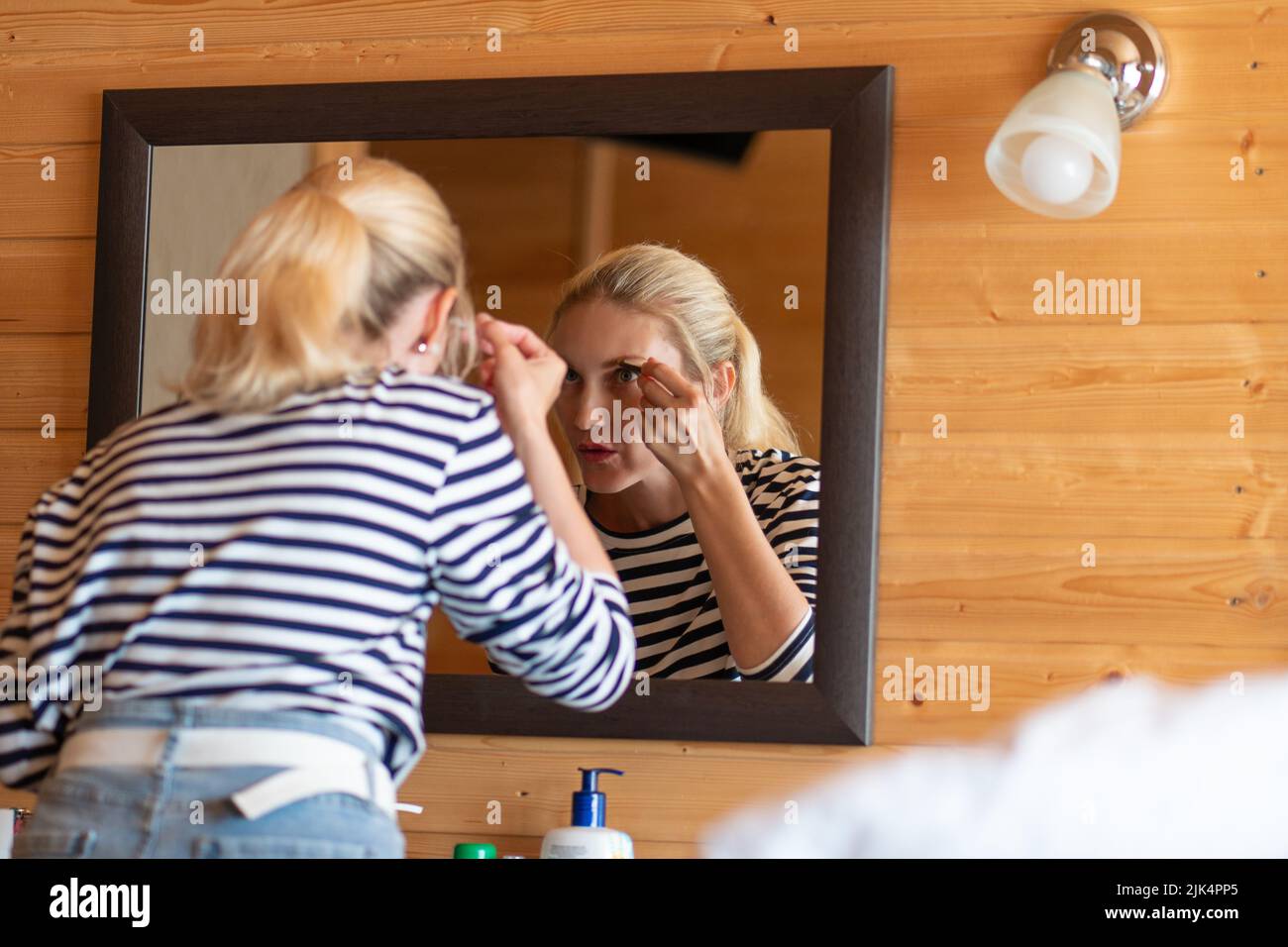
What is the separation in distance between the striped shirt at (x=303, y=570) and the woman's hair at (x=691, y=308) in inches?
17.2

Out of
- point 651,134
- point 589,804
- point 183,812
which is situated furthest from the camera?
point 651,134

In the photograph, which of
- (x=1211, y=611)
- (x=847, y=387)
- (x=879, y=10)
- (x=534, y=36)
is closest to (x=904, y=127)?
(x=879, y=10)

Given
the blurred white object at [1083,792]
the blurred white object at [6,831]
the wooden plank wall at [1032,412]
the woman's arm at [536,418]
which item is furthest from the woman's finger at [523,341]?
the blurred white object at [6,831]

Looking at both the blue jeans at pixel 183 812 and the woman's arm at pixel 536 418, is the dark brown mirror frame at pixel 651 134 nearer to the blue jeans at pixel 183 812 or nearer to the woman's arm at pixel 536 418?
the woman's arm at pixel 536 418

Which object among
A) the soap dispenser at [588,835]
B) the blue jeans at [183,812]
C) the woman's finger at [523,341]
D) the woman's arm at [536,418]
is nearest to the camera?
the blue jeans at [183,812]

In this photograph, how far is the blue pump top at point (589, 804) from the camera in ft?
3.97

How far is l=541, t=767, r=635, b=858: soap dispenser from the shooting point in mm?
1188

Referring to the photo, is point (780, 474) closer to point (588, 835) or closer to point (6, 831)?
point (588, 835)

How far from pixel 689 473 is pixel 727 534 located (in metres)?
0.06

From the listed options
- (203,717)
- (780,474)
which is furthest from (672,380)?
(203,717)

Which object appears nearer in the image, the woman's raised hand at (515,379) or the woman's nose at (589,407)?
the woman's raised hand at (515,379)

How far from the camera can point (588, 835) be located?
1193 mm
